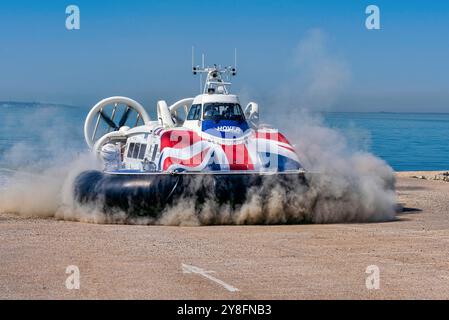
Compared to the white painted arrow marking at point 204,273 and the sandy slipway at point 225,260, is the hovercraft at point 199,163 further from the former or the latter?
the white painted arrow marking at point 204,273

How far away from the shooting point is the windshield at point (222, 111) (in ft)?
45.8

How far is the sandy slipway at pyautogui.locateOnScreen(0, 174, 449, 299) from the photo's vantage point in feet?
23.5

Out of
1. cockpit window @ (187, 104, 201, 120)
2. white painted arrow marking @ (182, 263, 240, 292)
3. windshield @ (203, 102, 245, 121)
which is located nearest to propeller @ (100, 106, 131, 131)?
cockpit window @ (187, 104, 201, 120)

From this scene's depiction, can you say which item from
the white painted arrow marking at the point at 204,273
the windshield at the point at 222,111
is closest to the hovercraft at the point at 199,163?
the windshield at the point at 222,111

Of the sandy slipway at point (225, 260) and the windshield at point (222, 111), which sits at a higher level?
the windshield at point (222, 111)

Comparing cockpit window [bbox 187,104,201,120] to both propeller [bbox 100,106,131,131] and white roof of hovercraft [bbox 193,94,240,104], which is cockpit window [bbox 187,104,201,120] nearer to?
white roof of hovercraft [bbox 193,94,240,104]

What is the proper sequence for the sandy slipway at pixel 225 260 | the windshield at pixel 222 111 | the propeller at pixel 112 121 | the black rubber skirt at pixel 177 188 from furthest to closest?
the propeller at pixel 112 121 → the windshield at pixel 222 111 → the black rubber skirt at pixel 177 188 → the sandy slipway at pixel 225 260

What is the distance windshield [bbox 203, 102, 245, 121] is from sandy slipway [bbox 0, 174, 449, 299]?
247 centimetres

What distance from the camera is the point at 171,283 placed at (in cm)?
745

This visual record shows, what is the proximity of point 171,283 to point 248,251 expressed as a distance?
2184mm

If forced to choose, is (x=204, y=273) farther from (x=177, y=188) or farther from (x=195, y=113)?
(x=195, y=113)
